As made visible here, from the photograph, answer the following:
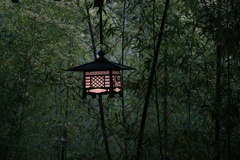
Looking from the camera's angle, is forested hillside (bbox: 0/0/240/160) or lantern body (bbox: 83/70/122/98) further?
forested hillside (bbox: 0/0/240/160)

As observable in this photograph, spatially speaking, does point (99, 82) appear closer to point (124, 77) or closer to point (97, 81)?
point (97, 81)

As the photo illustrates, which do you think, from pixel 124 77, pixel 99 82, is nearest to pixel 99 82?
pixel 99 82

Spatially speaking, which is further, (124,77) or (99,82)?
(124,77)

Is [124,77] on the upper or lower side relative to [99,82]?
upper

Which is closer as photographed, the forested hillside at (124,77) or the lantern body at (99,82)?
the lantern body at (99,82)

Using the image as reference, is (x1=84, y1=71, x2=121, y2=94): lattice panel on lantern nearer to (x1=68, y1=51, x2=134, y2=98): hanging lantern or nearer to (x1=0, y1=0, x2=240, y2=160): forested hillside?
(x1=68, y1=51, x2=134, y2=98): hanging lantern

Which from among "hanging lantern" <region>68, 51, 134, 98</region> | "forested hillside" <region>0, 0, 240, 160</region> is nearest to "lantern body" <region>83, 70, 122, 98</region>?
"hanging lantern" <region>68, 51, 134, 98</region>

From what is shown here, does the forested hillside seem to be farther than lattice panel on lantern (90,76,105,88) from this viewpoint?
Yes

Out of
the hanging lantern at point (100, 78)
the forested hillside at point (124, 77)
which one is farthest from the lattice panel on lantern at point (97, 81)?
the forested hillside at point (124, 77)

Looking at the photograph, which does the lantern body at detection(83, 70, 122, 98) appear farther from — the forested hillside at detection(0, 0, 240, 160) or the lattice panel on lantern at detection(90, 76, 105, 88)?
the forested hillside at detection(0, 0, 240, 160)

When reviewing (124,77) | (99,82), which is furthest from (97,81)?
(124,77)

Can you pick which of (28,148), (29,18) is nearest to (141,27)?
(29,18)

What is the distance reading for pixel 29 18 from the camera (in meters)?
3.71

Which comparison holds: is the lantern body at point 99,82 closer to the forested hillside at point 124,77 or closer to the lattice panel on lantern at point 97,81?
the lattice panel on lantern at point 97,81
